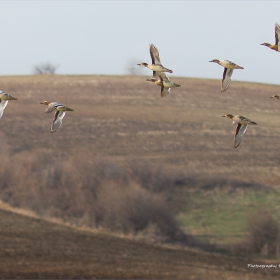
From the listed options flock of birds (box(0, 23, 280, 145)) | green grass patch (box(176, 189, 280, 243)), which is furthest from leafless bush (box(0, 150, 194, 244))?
flock of birds (box(0, 23, 280, 145))

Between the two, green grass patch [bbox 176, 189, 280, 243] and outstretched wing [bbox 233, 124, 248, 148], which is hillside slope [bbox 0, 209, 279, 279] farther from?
outstretched wing [bbox 233, 124, 248, 148]

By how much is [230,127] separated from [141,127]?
17.9ft

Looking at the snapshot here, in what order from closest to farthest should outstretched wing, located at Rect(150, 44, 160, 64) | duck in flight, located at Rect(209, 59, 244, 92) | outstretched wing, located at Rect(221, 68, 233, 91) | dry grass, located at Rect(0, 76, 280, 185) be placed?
outstretched wing, located at Rect(221, 68, 233, 91) → duck in flight, located at Rect(209, 59, 244, 92) → outstretched wing, located at Rect(150, 44, 160, 64) → dry grass, located at Rect(0, 76, 280, 185)

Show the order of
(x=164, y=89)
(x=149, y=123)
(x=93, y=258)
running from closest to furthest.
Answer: (x=164, y=89) → (x=93, y=258) → (x=149, y=123)

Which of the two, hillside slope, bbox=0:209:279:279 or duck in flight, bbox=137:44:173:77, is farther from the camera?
hillside slope, bbox=0:209:279:279

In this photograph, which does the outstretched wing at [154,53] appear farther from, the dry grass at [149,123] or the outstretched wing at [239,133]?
the dry grass at [149,123]

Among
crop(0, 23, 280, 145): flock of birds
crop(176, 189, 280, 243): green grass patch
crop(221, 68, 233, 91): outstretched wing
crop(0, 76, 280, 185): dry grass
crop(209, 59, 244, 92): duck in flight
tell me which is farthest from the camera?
crop(0, 76, 280, 185): dry grass

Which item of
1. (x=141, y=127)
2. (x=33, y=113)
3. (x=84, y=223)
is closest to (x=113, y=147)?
(x=141, y=127)

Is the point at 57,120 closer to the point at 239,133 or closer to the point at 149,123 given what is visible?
the point at 239,133

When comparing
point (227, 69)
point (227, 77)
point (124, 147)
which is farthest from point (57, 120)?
point (124, 147)

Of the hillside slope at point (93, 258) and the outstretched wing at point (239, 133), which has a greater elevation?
the outstretched wing at point (239, 133)

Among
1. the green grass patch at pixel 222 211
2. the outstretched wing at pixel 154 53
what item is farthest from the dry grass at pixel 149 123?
the outstretched wing at pixel 154 53

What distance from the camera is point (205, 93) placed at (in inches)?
2040

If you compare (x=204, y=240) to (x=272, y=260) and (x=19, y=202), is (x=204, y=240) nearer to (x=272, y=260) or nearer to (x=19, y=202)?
(x=272, y=260)
